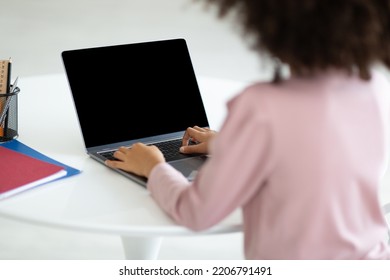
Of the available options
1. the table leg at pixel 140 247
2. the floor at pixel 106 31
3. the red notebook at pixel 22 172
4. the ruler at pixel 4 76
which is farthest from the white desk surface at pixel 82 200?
the floor at pixel 106 31

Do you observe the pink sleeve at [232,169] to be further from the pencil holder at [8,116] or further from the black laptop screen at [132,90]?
the pencil holder at [8,116]

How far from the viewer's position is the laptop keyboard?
5.54 feet

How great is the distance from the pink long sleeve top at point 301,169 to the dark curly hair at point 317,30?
0.06 metres

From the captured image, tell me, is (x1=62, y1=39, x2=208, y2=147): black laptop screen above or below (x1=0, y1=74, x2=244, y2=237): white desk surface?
above

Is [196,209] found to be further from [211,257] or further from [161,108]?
[211,257]

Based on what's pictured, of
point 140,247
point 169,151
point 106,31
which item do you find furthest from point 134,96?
point 106,31

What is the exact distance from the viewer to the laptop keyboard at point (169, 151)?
169 centimetres

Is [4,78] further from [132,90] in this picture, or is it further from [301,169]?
[301,169]

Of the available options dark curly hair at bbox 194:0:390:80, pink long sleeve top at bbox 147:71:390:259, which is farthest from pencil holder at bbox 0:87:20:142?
dark curly hair at bbox 194:0:390:80

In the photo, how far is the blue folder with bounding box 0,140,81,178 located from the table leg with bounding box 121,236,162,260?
0.40 metres

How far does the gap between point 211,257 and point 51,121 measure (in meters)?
0.99

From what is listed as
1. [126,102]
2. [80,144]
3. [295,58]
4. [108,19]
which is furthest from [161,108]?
[108,19]

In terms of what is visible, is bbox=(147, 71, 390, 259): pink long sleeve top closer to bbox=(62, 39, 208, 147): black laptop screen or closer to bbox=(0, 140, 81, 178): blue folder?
bbox=(0, 140, 81, 178): blue folder
